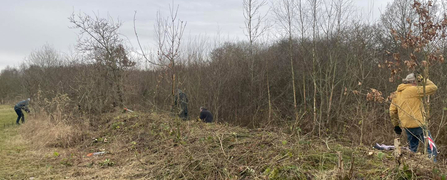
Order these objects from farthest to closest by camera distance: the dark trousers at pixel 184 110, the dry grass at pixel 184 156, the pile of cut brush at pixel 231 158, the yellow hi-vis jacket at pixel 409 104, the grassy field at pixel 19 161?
1. the dark trousers at pixel 184 110
2. the grassy field at pixel 19 161
3. the yellow hi-vis jacket at pixel 409 104
4. the dry grass at pixel 184 156
5. the pile of cut brush at pixel 231 158

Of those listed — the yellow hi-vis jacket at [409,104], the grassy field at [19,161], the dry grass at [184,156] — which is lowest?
the grassy field at [19,161]

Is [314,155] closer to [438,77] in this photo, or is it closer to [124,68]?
[438,77]

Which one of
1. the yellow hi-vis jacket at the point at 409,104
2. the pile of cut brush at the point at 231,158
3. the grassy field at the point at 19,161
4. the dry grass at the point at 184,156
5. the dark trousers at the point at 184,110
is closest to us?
the pile of cut brush at the point at 231,158

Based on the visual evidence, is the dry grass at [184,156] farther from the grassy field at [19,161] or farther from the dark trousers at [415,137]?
the dark trousers at [415,137]

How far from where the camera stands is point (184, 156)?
4.25m

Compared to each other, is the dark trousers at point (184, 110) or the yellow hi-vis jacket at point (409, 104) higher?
the yellow hi-vis jacket at point (409, 104)

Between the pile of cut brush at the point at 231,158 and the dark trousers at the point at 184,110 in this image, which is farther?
the dark trousers at the point at 184,110

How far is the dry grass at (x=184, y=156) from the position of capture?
3.09m

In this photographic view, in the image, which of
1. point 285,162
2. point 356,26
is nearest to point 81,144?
point 285,162

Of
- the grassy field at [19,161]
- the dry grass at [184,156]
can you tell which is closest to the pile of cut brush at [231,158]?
the dry grass at [184,156]

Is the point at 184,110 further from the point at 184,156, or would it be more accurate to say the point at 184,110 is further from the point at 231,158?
the point at 231,158

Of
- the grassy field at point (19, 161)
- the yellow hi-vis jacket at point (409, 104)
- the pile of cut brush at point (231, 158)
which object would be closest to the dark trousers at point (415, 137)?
the yellow hi-vis jacket at point (409, 104)

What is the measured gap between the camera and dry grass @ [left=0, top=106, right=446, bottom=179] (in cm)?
309

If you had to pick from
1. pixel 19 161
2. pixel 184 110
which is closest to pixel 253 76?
pixel 184 110
